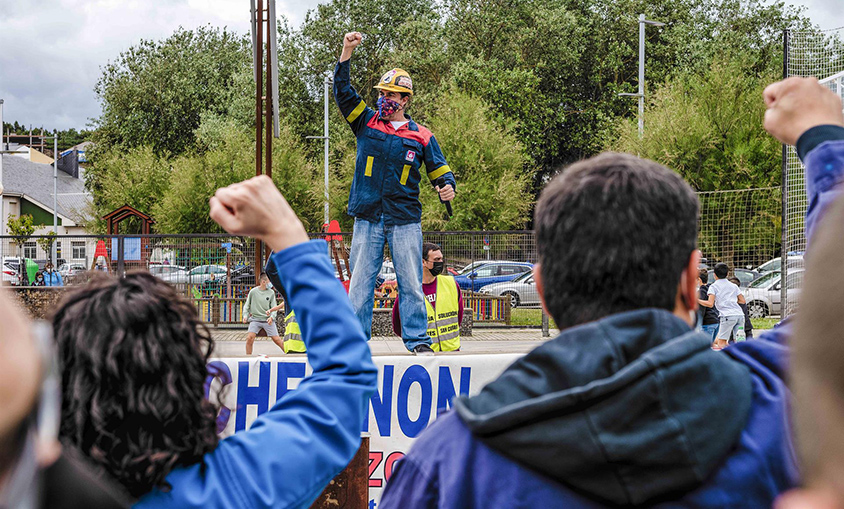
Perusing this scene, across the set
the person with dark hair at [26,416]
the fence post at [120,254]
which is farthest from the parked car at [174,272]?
the person with dark hair at [26,416]

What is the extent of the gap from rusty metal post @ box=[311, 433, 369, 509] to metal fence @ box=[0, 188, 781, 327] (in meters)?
9.15

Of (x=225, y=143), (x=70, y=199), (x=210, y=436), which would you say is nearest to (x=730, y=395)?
(x=210, y=436)

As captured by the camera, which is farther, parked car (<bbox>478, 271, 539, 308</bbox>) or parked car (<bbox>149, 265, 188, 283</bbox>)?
parked car (<bbox>478, 271, 539, 308</bbox>)

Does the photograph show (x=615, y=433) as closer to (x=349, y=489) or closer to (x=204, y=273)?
(x=349, y=489)

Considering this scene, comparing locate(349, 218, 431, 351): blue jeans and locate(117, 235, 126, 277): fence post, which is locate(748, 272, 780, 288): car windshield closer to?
locate(117, 235, 126, 277): fence post

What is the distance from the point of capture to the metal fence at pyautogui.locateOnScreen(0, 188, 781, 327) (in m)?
14.7

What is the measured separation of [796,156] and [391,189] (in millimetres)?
7977

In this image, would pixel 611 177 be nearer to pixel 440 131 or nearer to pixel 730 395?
pixel 730 395

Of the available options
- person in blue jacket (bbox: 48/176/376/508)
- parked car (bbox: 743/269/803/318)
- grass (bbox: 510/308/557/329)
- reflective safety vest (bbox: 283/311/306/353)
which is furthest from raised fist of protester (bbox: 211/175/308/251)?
parked car (bbox: 743/269/803/318)

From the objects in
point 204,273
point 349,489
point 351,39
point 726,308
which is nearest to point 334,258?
point 204,273

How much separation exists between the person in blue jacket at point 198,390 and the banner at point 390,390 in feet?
9.09

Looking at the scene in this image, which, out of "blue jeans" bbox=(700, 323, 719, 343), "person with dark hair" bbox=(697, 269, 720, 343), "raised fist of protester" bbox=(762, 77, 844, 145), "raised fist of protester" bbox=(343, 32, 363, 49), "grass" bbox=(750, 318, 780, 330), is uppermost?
"raised fist of protester" bbox=(343, 32, 363, 49)

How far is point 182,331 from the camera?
138cm

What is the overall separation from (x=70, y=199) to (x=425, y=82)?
58.2 metres
